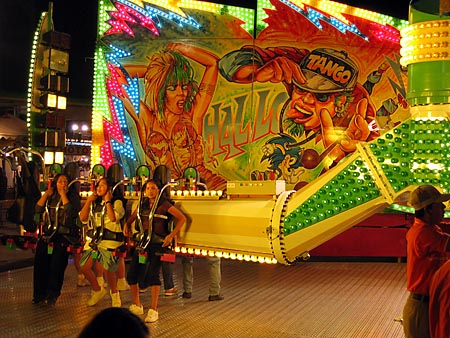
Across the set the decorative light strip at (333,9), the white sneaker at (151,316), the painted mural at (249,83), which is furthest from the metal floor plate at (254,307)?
the decorative light strip at (333,9)

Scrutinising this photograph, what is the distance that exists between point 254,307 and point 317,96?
14.4 ft

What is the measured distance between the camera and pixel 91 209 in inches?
307

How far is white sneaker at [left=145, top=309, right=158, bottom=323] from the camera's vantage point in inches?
279

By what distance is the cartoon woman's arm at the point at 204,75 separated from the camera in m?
10.7

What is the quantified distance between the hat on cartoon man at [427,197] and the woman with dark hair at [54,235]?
5296mm

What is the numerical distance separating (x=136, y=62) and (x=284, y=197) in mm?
6759

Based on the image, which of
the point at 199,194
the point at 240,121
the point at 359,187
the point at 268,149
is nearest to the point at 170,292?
the point at 199,194

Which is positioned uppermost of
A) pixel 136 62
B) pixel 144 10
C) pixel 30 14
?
pixel 30 14

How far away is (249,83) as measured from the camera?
10.7 meters

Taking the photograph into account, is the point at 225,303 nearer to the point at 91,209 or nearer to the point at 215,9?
the point at 91,209

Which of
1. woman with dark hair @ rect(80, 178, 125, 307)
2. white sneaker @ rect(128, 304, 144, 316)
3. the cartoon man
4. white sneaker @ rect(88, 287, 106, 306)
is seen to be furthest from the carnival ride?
the cartoon man

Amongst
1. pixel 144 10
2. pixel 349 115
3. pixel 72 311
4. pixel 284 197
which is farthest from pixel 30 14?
pixel 284 197

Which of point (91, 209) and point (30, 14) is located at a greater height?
point (30, 14)

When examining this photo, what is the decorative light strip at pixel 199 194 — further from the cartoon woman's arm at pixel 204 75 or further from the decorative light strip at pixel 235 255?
the cartoon woman's arm at pixel 204 75
